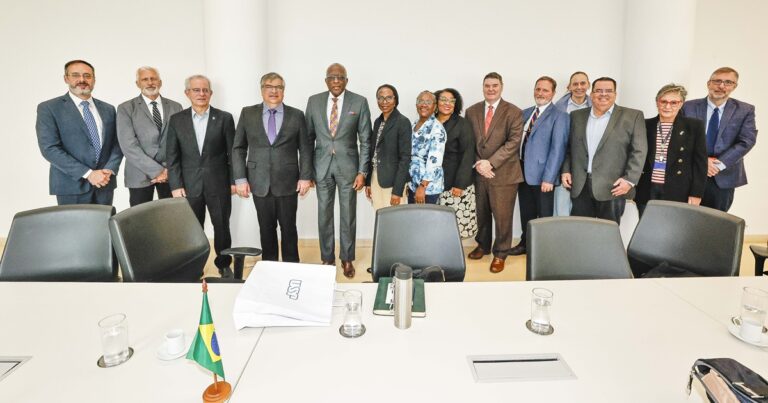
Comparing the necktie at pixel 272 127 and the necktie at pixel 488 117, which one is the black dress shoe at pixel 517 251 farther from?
the necktie at pixel 272 127

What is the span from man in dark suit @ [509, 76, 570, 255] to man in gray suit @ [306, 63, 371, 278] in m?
1.57

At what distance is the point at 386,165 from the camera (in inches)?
146

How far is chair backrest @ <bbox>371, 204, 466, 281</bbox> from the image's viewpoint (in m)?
2.13

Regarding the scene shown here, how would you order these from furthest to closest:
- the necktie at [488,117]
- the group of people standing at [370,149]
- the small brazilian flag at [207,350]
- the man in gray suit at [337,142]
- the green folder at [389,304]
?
the necktie at [488,117], the man in gray suit at [337,142], the group of people standing at [370,149], the green folder at [389,304], the small brazilian flag at [207,350]

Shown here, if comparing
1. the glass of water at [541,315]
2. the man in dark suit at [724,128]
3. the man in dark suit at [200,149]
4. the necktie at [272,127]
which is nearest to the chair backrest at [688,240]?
the glass of water at [541,315]

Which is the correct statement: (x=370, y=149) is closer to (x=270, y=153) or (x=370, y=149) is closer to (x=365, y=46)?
(x=270, y=153)

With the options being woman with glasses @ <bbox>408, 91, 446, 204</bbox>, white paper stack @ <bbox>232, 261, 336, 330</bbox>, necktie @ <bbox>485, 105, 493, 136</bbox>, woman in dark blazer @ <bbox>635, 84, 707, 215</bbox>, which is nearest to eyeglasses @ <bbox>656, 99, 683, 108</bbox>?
woman in dark blazer @ <bbox>635, 84, 707, 215</bbox>

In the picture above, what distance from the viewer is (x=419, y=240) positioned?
2162 mm

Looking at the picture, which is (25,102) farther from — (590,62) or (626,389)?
(590,62)

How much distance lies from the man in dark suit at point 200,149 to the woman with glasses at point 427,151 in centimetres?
163

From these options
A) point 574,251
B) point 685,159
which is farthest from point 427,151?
point 685,159

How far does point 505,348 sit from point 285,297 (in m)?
0.77

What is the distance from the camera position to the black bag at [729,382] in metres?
0.92

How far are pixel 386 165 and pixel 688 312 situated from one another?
2.55 meters
